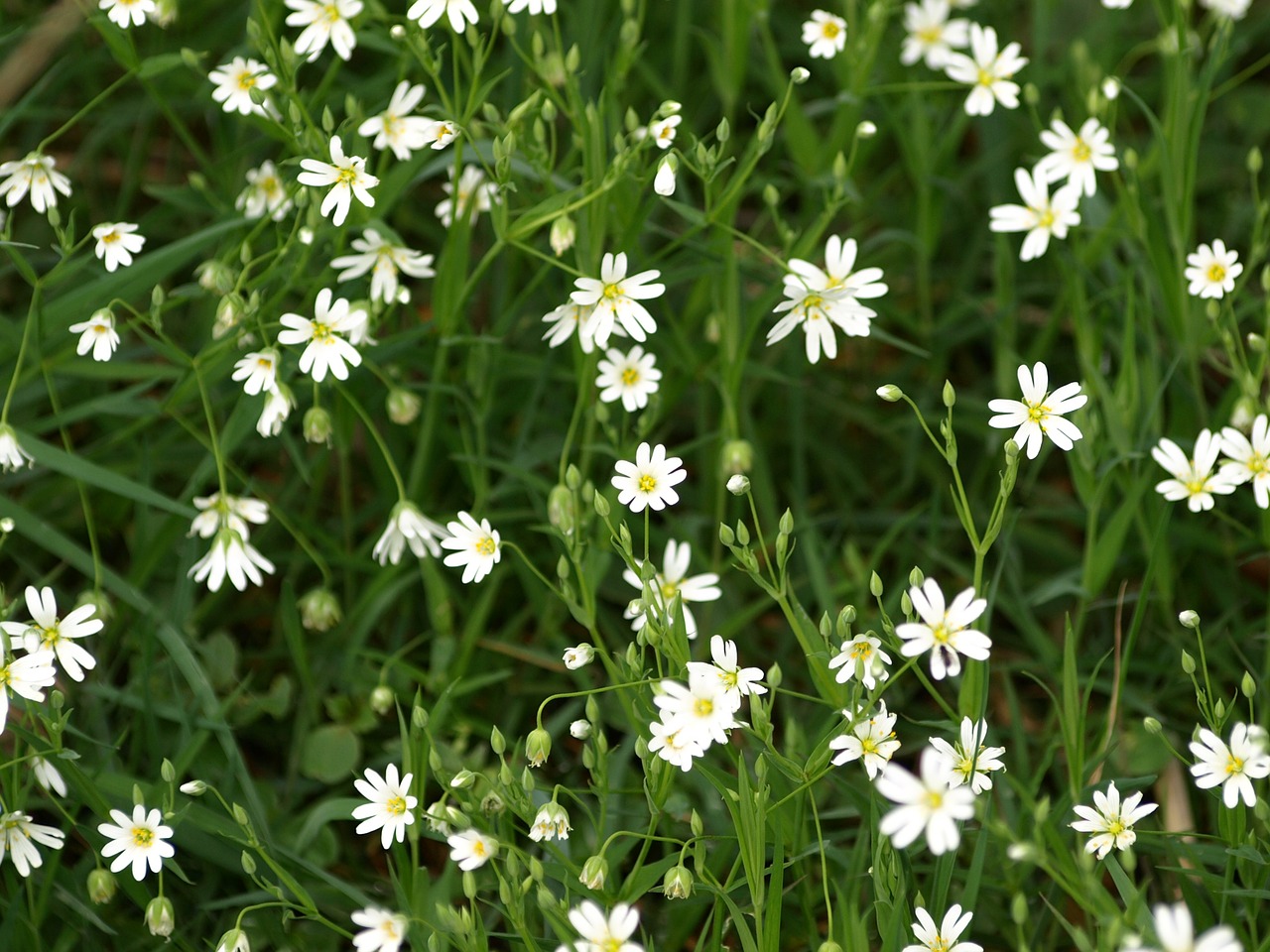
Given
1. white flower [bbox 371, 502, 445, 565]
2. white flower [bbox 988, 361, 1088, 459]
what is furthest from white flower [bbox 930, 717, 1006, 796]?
white flower [bbox 371, 502, 445, 565]

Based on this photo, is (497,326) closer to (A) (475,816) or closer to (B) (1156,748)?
(A) (475,816)

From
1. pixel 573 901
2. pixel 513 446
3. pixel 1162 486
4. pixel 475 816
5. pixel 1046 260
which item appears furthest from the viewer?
pixel 1046 260

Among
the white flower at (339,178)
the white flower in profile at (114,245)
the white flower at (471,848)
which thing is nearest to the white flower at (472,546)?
the white flower at (471,848)

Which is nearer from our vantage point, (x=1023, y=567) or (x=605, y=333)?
(x=605, y=333)

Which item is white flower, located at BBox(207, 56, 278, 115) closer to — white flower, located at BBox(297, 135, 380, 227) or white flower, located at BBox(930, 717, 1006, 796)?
white flower, located at BBox(297, 135, 380, 227)

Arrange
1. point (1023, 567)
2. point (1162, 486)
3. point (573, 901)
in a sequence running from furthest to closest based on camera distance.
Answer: point (1023, 567) < point (1162, 486) < point (573, 901)

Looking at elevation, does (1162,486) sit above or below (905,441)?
below

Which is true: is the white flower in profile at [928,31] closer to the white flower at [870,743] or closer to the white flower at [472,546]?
the white flower at [472,546]

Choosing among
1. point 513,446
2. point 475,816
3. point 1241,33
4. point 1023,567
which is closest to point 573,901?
point 475,816
